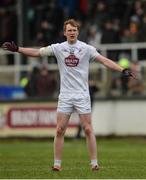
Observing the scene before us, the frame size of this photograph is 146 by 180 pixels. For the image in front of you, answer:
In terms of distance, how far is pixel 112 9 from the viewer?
94.7ft

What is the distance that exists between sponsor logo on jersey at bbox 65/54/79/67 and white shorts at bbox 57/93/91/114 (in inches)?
18.8

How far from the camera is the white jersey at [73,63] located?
13.7m

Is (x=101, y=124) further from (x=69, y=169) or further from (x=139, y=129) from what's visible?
(x=69, y=169)

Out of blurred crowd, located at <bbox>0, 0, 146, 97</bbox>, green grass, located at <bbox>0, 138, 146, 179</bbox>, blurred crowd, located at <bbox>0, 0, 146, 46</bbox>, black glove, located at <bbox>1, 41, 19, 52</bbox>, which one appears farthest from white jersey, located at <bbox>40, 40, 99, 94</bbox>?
blurred crowd, located at <bbox>0, 0, 146, 46</bbox>

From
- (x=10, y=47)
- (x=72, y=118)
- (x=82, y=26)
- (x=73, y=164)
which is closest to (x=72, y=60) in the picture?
(x=10, y=47)

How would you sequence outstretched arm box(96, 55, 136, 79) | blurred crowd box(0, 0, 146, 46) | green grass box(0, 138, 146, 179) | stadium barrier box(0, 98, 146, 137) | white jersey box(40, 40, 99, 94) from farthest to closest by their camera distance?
1. blurred crowd box(0, 0, 146, 46)
2. stadium barrier box(0, 98, 146, 137)
3. white jersey box(40, 40, 99, 94)
4. outstretched arm box(96, 55, 136, 79)
5. green grass box(0, 138, 146, 179)

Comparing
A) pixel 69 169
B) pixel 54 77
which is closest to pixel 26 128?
pixel 54 77

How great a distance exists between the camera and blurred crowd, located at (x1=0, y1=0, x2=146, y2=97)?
26.8 meters

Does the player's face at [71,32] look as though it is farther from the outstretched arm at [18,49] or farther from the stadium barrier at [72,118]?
the stadium barrier at [72,118]

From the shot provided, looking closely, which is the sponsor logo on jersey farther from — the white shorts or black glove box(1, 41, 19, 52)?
black glove box(1, 41, 19, 52)

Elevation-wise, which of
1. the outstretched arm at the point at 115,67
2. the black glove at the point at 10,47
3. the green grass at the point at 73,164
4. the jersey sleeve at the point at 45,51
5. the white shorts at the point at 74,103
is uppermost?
the black glove at the point at 10,47

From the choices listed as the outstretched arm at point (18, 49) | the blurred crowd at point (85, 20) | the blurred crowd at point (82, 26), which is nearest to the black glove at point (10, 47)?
the outstretched arm at point (18, 49)

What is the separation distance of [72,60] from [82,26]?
1548 cm

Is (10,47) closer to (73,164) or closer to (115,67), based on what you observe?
(115,67)
